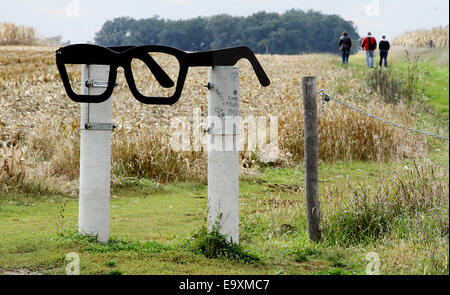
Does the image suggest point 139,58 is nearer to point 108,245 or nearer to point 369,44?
point 108,245

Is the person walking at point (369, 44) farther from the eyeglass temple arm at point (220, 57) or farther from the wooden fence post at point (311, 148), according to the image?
the eyeglass temple arm at point (220, 57)

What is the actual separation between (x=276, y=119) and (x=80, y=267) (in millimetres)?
8073

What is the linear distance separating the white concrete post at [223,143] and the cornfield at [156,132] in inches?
172

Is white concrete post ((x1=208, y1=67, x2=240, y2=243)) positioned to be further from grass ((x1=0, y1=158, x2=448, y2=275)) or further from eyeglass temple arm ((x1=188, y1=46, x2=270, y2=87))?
grass ((x1=0, y1=158, x2=448, y2=275))

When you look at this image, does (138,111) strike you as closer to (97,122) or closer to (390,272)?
(97,122)

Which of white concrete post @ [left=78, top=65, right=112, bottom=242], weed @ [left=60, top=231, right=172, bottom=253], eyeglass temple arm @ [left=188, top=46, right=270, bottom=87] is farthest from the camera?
white concrete post @ [left=78, top=65, right=112, bottom=242]

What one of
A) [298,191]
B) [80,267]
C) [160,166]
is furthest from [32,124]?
[80,267]

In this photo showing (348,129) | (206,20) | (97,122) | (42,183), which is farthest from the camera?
(206,20)

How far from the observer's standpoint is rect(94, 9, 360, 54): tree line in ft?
240

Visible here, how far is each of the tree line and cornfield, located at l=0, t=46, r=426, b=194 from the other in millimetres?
56212

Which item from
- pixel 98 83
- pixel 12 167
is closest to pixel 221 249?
pixel 98 83

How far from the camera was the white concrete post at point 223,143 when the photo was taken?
4723 mm

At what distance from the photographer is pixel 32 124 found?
11719 mm

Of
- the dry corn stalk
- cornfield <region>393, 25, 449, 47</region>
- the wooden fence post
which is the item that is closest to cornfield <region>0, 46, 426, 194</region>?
the dry corn stalk
